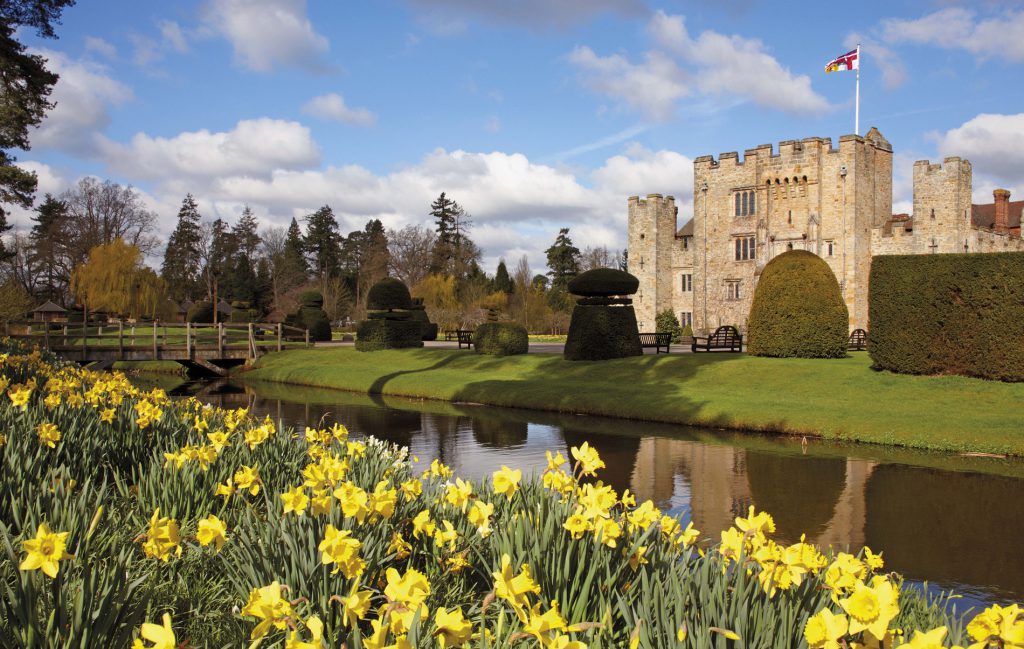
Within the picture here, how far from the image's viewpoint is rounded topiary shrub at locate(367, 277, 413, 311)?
109ft

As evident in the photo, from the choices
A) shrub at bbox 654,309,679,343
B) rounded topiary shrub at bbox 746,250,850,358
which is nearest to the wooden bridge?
rounded topiary shrub at bbox 746,250,850,358

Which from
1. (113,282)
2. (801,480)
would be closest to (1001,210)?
(801,480)

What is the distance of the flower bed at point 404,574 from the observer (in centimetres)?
230

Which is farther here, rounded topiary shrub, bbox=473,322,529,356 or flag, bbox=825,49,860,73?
flag, bbox=825,49,860,73

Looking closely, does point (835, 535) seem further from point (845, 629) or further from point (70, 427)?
point (70, 427)

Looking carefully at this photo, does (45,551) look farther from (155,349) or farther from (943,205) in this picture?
(943,205)

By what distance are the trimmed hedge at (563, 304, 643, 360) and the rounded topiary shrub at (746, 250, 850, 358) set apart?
14.0ft

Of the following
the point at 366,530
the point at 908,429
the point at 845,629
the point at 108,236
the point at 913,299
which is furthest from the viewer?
the point at 108,236

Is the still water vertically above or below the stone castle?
below

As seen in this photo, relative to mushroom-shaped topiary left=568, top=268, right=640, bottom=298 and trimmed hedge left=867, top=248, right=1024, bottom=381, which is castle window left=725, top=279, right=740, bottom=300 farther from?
trimmed hedge left=867, top=248, right=1024, bottom=381

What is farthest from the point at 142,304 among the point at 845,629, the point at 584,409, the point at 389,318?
the point at 845,629

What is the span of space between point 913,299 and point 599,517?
16.9 metres

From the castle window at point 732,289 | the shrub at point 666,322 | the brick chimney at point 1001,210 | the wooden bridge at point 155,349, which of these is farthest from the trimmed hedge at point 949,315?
the brick chimney at point 1001,210

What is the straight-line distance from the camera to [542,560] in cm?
336
